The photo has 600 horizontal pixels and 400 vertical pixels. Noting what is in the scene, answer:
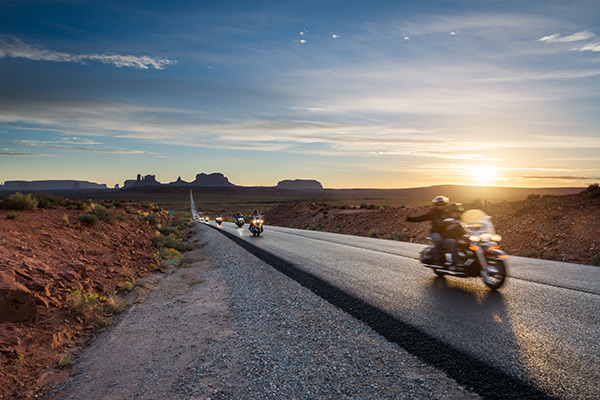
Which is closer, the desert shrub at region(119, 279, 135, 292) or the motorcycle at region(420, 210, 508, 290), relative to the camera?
the motorcycle at region(420, 210, 508, 290)

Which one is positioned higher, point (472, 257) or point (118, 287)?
point (472, 257)

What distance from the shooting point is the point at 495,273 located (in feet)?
25.5

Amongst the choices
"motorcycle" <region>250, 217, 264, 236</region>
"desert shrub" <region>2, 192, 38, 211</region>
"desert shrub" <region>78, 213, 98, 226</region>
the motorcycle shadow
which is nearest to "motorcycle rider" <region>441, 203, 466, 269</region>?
the motorcycle shadow

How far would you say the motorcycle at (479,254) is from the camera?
7.69m

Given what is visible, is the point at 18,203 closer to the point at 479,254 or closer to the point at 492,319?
the point at 479,254

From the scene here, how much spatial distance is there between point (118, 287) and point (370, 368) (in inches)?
309

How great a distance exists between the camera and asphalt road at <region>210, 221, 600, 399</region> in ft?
13.1

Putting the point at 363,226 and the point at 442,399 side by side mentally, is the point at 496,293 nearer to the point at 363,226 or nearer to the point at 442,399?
the point at 442,399

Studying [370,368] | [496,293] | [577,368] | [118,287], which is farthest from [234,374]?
[118,287]

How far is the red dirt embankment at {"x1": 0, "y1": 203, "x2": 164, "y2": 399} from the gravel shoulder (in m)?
0.54

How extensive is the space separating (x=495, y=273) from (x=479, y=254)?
0.56m

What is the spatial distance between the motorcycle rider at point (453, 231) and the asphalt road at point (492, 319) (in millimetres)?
806

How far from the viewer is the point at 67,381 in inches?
186

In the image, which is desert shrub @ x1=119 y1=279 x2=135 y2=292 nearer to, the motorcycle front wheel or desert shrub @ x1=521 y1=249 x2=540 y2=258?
the motorcycle front wheel
